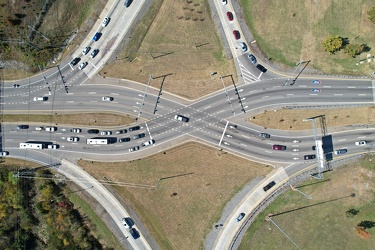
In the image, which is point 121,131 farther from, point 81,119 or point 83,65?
point 83,65

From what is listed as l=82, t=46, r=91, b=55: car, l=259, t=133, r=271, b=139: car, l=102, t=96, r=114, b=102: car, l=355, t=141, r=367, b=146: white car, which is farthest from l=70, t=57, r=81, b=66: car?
l=355, t=141, r=367, b=146: white car

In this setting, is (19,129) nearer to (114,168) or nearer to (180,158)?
(114,168)

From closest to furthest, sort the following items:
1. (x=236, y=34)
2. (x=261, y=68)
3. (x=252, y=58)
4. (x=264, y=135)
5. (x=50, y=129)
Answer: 1. (x=264, y=135)
2. (x=252, y=58)
3. (x=261, y=68)
4. (x=236, y=34)
5. (x=50, y=129)

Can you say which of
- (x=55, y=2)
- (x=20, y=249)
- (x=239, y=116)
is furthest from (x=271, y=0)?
(x=20, y=249)

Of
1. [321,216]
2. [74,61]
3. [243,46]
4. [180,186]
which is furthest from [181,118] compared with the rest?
[321,216]

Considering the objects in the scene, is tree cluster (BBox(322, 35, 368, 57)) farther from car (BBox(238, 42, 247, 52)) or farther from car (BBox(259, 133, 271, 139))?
car (BBox(259, 133, 271, 139))

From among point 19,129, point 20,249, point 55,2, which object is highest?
point 55,2

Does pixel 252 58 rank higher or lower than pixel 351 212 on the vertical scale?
higher
